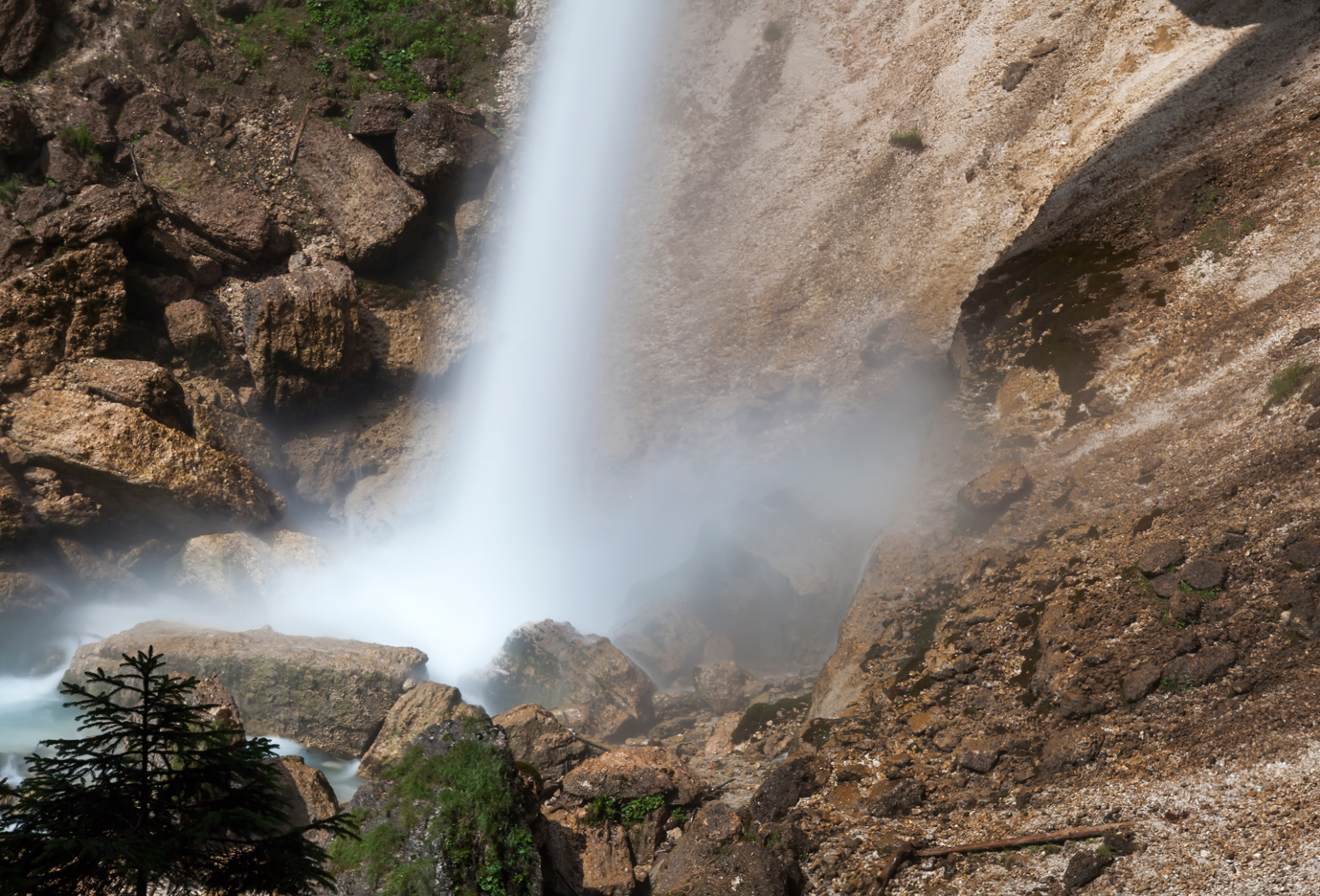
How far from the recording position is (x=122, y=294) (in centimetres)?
1700

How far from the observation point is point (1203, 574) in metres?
8.73

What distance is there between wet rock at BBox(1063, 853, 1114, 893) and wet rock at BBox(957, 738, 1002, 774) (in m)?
1.88

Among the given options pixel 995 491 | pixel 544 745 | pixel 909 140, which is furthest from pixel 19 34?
pixel 995 491

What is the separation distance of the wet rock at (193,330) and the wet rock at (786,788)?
16.2m

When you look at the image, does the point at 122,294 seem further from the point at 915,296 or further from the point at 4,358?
the point at 915,296

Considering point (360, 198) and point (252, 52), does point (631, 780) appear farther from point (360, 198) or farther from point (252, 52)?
point (252, 52)

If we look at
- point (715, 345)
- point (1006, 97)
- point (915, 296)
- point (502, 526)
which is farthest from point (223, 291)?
point (1006, 97)

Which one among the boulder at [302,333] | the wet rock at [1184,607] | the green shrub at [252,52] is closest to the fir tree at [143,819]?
the wet rock at [1184,607]

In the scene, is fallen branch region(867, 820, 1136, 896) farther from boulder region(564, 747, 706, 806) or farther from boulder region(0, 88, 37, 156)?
boulder region(0, 88, 37, 156)

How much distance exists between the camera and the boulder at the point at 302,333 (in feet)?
61.1

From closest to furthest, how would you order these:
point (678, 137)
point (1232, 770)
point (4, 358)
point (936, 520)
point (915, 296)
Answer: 1. point (1232, 770)
2. point (936, 520)
3. point (4, 358)
4. point (915, 296)
5. point (678, 137)

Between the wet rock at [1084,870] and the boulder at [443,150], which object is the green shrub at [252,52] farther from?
the wet rock at [1084,870]

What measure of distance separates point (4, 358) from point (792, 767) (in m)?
15.9

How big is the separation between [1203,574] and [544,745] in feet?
26.5
